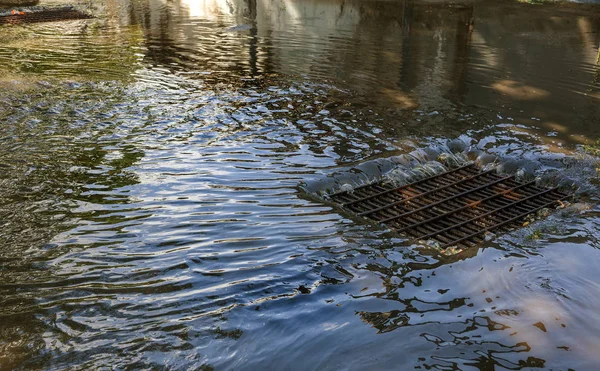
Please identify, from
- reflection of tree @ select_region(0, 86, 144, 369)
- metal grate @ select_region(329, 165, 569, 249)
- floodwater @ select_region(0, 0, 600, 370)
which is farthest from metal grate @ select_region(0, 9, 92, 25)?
metal grate @ select_region(329, 165, 569, 249)

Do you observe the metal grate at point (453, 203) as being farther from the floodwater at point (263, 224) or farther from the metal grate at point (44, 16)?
the metal grate at point (44, 16)

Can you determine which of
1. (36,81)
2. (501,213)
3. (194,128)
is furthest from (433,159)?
(36,81)

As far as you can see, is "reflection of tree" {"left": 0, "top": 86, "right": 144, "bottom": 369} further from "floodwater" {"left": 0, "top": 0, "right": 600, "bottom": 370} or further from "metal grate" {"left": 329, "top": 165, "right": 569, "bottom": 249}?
"metal grate" {"left": 329, "top": 165, "right": 569, "bottom": 249}

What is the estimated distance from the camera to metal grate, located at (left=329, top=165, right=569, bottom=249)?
5.30m

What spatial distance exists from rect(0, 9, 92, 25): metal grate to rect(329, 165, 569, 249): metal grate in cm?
1223

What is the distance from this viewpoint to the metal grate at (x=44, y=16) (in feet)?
48.0

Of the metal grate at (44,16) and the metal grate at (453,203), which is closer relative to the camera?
the metal grate at (453,203)

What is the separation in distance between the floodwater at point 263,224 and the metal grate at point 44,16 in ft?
12.3

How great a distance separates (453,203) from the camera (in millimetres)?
5887

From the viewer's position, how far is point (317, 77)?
9.97 m

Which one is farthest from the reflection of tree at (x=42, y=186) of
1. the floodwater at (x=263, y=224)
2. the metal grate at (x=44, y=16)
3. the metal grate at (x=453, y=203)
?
the metal grate at (x=44, y=16)

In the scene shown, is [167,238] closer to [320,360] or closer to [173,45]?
[320,360]

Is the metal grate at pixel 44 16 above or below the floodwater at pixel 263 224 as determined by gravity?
above

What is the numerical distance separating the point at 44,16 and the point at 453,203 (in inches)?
536
